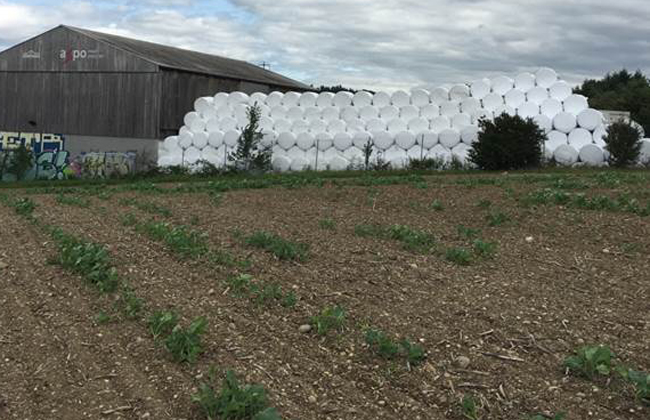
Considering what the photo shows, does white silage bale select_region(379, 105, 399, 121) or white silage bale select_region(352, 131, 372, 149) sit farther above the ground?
white silage bale select_region(379, 105, 399, 121)

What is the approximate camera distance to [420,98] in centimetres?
→ 2769

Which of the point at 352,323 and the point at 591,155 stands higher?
the point at 591,155

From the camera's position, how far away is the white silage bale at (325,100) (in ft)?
95.6

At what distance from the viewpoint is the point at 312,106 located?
29359 millimetres

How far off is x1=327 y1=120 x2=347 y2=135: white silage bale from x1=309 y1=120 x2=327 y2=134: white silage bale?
18cm

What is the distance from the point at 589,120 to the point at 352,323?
72.6ft

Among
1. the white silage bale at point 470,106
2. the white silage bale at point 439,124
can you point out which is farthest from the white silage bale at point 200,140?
the white silage bale at point 470,106

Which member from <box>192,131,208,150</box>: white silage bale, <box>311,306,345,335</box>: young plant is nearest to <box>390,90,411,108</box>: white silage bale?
<box>192,131,208,150</box>: white silage bale

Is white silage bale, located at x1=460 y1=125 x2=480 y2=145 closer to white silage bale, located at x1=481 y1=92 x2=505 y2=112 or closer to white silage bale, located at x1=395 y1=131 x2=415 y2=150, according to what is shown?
white silage bale, located at x1=481 y1=92 x2=505 y2=112

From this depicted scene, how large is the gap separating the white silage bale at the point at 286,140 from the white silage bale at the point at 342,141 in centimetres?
186

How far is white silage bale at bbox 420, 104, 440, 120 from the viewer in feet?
89.1

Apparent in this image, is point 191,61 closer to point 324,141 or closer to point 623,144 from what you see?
point 324,141

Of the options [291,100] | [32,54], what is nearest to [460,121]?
[291,100]

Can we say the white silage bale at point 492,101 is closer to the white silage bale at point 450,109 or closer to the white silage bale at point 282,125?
the white silage bale at point 450,109
